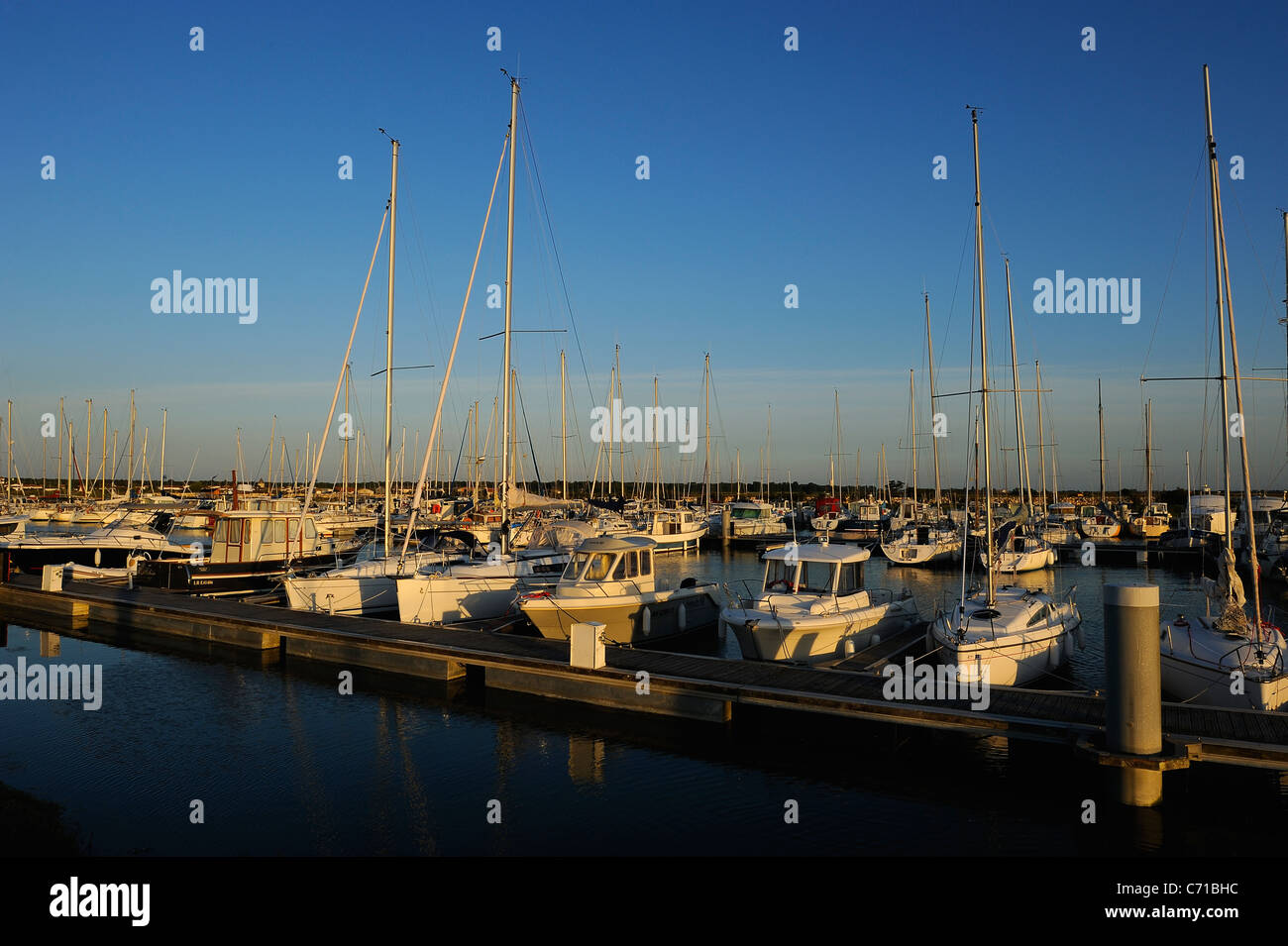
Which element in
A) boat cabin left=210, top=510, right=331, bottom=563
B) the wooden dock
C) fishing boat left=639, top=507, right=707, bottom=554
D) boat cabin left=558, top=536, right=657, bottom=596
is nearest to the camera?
the wooden dock

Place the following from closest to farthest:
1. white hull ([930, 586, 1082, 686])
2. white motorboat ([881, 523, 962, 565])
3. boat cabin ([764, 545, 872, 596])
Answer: white hull ([930, 586, 1082, 686]), boat cabin ([764, 545, 872, 596]), white motorboat ([881, 523, 962, 565])

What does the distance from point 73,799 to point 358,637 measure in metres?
8.42

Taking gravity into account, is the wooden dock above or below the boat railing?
below

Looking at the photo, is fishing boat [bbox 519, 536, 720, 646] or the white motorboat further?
the white motorboat

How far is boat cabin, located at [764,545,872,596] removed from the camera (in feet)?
69.1

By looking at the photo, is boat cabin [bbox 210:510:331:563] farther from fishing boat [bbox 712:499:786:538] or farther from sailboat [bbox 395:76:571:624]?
fishing boat [bbox 712:499:786:538]

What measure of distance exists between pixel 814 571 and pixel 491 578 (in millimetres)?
10016

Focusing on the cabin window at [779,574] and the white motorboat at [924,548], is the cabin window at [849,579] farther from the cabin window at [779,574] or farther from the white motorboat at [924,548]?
the white motorboat at [924,548]

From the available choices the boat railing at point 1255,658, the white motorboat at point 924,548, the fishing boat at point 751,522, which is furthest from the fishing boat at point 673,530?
the boat railing at point 1255,658

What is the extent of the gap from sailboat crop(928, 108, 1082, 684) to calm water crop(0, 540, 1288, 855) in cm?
185

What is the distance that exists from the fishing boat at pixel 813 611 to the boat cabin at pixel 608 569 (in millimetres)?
3538

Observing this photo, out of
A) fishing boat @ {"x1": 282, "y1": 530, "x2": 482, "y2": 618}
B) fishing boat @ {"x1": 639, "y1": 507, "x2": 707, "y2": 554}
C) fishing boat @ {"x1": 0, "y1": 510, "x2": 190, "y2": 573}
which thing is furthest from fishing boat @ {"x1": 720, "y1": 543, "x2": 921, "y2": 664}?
fishing boat @ {"x1": 639, "y1": 507, "x2": 707, "y2": 554}
